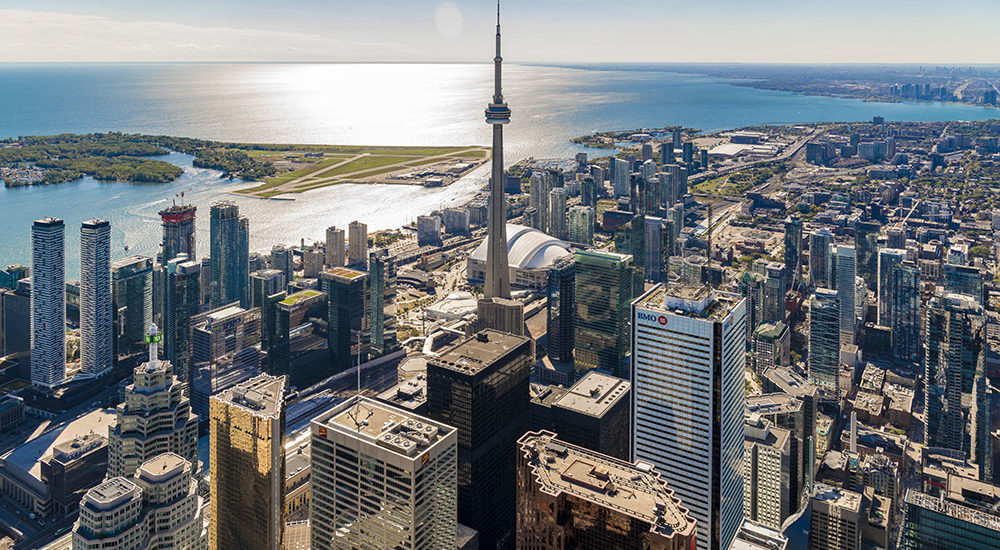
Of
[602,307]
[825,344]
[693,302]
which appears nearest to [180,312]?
[602,307]

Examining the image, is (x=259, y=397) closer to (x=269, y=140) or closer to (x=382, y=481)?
(x=382, y=481)

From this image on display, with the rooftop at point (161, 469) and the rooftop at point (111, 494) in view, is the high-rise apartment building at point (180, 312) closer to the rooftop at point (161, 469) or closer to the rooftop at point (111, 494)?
the rooftop at point (161, 469)

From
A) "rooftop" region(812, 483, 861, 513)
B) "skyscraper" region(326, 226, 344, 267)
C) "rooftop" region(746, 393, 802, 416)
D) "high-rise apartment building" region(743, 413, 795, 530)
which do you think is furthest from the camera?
"skyscraper" region(326, 226, 344, 267)

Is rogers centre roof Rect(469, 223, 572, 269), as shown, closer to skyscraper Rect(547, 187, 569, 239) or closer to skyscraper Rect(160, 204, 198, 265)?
skyscraper Rect(547, 187, 569, 239)

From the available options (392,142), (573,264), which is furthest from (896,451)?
(392,142)

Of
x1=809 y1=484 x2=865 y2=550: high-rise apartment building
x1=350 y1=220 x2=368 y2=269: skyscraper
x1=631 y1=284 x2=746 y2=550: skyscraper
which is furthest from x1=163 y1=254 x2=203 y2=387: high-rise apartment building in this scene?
x1=809 y1=484 x2=865 y2=550: high-rise apartment building

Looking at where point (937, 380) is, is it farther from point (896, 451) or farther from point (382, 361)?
point (382, 361)

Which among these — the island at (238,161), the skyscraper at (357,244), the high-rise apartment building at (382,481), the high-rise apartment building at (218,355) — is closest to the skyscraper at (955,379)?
the high-rise apartment building at (382,481)
